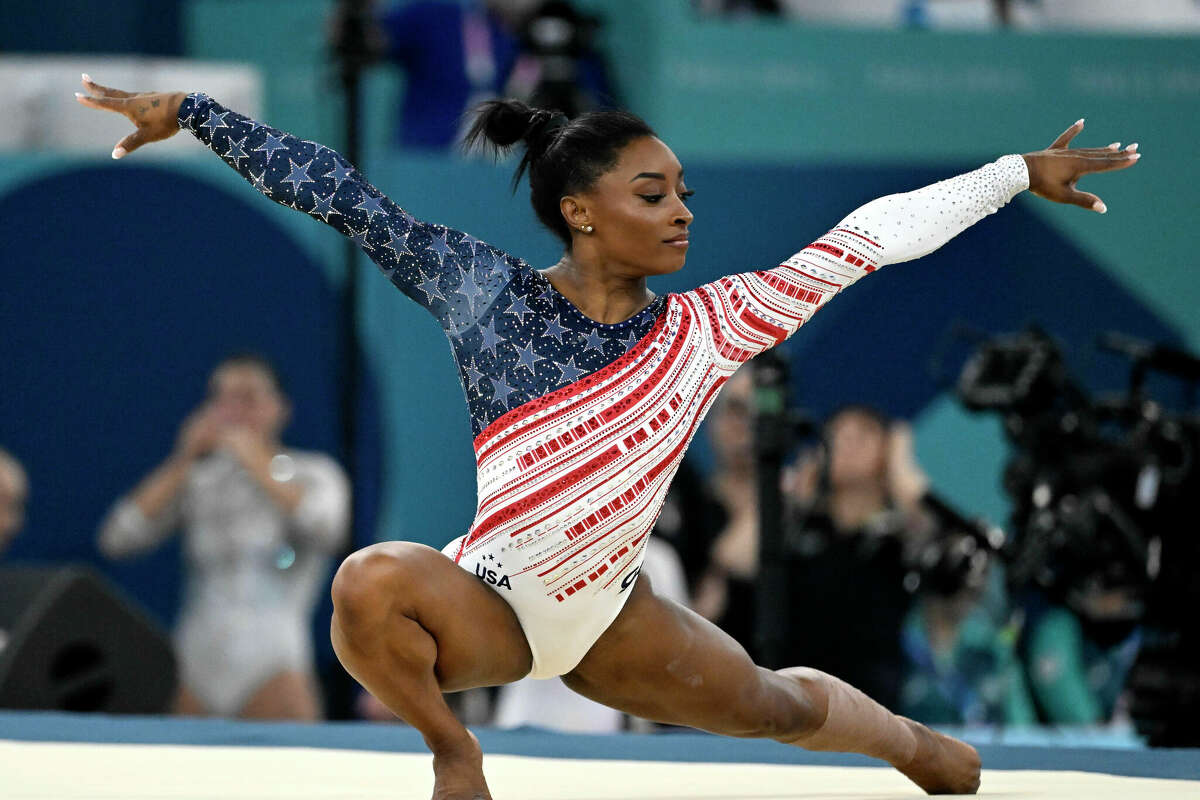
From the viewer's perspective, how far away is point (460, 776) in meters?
2.27

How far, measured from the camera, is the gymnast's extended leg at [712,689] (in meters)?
2.51

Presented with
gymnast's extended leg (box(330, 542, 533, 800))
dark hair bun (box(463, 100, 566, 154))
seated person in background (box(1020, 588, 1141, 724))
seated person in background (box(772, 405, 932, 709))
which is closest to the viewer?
gymnast's extended leg (box(330, 542, 533, 800))

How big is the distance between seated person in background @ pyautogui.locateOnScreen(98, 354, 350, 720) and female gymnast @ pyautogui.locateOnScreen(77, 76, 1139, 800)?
2426 mm

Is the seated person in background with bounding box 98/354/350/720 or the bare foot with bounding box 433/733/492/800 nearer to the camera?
the bare foot with bounding box 433/733/492/800

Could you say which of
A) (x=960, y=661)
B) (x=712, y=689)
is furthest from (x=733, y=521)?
(x=712, y=689)

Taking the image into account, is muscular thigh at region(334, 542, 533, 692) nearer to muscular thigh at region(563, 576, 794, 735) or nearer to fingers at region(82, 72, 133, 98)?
muscular thigh at region(563, 576, 794, 735)

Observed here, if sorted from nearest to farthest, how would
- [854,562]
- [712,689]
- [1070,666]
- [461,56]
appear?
[712,689] → [854,562] → [1070,666] → [461,56]

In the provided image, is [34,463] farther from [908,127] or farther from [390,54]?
[908,127]

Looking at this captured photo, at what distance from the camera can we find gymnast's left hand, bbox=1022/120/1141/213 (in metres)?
2.65

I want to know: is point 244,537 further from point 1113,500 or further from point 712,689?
point 712,689

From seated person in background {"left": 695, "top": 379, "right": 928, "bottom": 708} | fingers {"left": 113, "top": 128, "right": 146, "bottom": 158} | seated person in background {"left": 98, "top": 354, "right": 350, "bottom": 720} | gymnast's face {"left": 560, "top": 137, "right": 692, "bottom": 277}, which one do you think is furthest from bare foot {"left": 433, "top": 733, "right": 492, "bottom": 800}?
seated person in background {"left": 98, "top": 354, "right": 350, "bottom": 720}

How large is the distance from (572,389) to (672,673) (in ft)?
1.56

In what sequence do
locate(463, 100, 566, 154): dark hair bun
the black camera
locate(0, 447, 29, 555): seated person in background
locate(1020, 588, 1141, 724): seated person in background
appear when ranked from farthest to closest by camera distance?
locate(0, 447, 29, 555): seated person in background → locate(1020, 588, 1141, 724): seated person in background → the black camera → locate(463, 100, 566, 154): dark hair bun

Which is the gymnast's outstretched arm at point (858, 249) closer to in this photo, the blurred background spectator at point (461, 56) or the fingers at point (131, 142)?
the fingers at point (131, 142)
